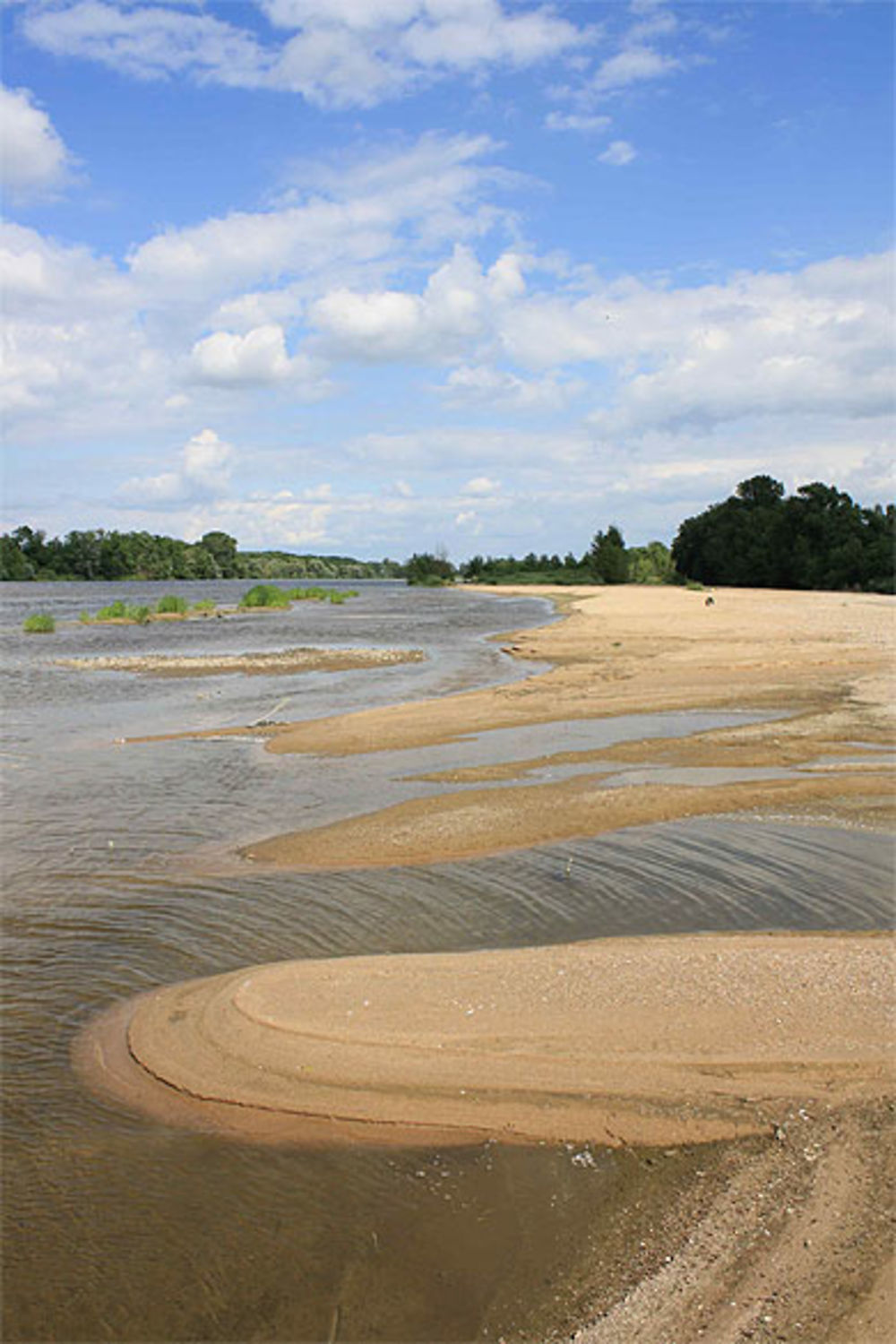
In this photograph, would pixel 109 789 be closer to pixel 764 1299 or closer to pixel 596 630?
pixel 764 1299

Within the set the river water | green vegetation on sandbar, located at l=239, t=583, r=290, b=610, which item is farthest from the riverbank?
green vegetation on sandbar, located at l=239, t=583, r=290, b=610

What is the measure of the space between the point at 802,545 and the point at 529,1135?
7597 centimetres

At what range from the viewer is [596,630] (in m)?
38.2

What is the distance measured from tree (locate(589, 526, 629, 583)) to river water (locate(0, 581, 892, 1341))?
93.2 meters

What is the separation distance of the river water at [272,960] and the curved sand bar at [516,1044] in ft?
0.77

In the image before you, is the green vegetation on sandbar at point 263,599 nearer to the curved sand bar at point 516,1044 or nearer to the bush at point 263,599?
the bush at point 263,599

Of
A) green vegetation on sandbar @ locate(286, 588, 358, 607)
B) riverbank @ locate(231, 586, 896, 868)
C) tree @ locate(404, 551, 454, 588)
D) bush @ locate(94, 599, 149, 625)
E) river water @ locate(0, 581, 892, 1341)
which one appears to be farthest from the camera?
tree @ locate(404, 551, 454, 588)

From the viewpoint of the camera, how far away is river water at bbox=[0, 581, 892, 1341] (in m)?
3.97

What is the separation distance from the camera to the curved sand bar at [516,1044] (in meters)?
5.00

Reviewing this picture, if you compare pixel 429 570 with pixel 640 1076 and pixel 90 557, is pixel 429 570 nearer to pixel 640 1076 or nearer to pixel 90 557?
pixel 90 557

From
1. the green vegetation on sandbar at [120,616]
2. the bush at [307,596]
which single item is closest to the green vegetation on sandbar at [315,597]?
the bush at [307,596]

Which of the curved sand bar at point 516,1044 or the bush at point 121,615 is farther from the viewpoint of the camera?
the bush at point 121,615

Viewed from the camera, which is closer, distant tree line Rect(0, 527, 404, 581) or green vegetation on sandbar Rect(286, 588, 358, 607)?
green vegetation on sandbar Rect(286, 588, 358, 607)

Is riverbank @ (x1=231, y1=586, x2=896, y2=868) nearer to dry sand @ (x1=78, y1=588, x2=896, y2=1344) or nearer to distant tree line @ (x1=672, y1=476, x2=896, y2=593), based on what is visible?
dry sand @ (x1=78, y1=588, x2=896, y2=1344)
